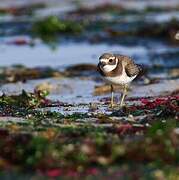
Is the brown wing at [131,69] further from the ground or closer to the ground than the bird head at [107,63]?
closer to the ground

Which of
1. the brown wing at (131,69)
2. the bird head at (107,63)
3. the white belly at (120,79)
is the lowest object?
the white belly at (120,79)

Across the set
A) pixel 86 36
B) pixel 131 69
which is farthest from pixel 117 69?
pixel 86 36

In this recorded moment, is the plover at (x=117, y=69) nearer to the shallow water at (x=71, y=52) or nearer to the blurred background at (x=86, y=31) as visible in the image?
the blurred background at (x=86, y=31)

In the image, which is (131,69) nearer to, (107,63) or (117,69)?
(117,69)

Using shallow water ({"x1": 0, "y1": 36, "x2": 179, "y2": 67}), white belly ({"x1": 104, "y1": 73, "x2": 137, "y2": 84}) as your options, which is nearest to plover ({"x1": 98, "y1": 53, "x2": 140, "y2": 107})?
white belly ({"x1": 104, "y1": 73, "x2": 137, "y2": 84})

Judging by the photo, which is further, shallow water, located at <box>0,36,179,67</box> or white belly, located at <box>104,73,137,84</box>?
shallow water, located at <box>0,36,179,67</box>

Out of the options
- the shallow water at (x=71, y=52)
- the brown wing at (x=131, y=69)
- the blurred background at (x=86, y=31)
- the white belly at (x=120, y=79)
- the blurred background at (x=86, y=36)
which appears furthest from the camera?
the blurred background at (x=86, y=31)

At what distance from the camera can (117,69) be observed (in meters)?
10.6

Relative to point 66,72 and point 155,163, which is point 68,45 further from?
point 155,163

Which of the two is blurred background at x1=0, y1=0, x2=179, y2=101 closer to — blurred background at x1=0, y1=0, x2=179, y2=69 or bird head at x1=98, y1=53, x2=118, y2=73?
blurred background at x1=0, y1=0, x2=179, y2=69

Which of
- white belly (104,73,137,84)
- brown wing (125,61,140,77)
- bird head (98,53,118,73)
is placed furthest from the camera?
brown wing (125,61,140,77)

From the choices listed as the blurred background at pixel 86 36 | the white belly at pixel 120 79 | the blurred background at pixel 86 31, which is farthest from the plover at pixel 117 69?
the blurred background at pixel 86 31

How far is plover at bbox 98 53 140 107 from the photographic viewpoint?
1045cm

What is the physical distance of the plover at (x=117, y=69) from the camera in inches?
412
